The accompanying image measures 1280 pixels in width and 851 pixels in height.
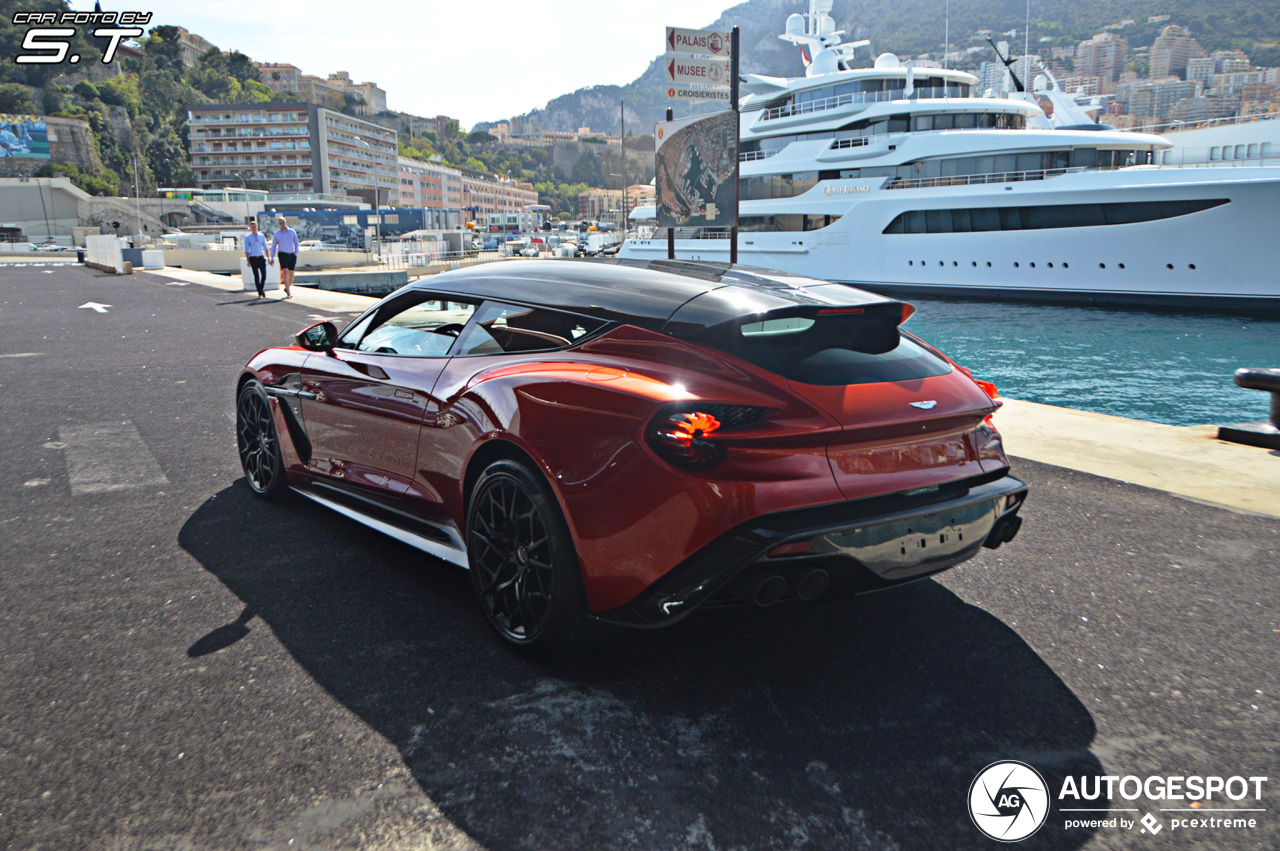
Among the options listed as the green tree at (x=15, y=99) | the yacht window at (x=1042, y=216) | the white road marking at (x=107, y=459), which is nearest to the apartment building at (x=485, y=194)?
the green tree at (x=15, y=99)

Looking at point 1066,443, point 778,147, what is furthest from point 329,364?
point 778,147

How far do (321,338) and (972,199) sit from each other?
29.1m

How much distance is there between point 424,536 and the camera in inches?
127

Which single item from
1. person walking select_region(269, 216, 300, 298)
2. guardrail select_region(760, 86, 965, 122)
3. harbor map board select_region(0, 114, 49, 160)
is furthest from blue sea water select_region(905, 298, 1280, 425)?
harbor map board select_region(0, 114, 49, 160)

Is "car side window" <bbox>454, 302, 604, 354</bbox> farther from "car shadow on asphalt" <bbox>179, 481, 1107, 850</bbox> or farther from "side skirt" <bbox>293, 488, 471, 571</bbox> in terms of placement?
"car shadow on asphalt" <bbox>179, 481, 1107, 850</bbox>

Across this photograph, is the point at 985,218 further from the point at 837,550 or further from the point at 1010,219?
the point at 837,550

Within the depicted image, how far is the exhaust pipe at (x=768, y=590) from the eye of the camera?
228 cm

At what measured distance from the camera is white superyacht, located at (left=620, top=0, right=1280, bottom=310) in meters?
24.4

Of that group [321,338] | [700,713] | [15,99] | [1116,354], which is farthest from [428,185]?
[700,713]

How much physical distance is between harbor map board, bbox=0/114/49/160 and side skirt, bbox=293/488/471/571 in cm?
12287

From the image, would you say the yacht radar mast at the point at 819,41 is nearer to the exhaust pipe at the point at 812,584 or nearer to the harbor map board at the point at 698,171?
the harbor map board at the point at 698,171

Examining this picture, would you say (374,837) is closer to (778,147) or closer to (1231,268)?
(1231,268)

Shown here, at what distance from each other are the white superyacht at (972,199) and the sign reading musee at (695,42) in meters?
15.2

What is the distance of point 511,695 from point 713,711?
62 cm
